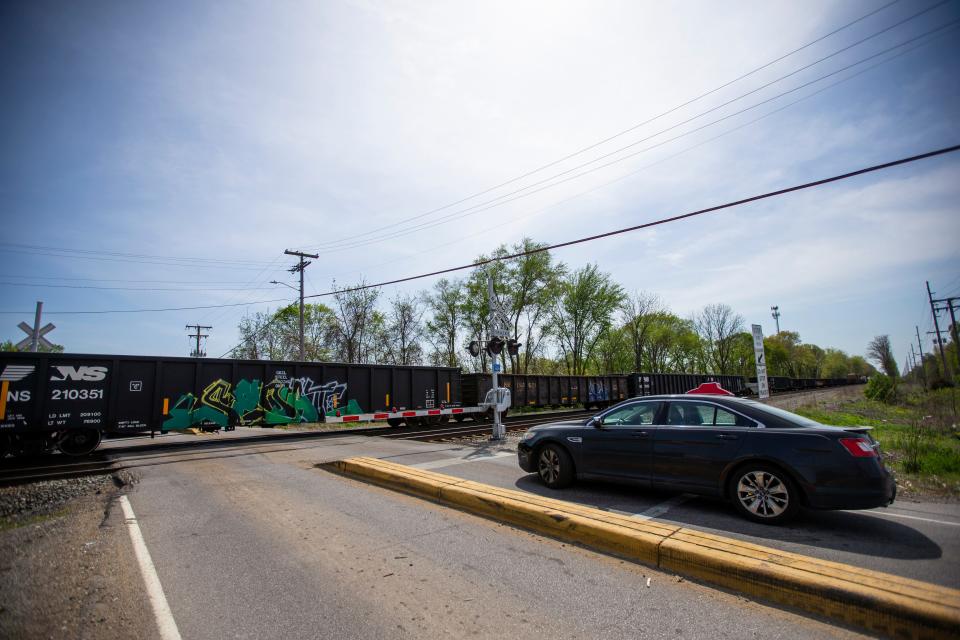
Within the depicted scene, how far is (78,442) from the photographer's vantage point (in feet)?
39.3

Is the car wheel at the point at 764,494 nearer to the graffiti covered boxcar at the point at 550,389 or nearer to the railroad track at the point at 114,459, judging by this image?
the railroad track at the point at 114,459

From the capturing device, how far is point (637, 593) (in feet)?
11.1

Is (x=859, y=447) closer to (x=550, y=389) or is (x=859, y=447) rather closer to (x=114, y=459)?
(x=114, y=459)

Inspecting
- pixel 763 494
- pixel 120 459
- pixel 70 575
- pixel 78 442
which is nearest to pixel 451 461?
pixel 763 494

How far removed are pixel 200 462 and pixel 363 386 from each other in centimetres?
806

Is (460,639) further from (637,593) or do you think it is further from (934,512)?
(934,512)

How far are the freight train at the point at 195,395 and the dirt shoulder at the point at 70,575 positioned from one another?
6612mm

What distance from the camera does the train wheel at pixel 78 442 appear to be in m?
11.8

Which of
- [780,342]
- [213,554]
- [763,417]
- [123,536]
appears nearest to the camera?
[213,554]

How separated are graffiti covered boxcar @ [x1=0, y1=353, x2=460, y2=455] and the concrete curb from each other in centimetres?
1189

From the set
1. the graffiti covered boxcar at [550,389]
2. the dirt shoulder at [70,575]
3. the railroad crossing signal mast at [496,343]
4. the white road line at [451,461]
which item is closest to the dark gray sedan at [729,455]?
the white road line at [451,461]

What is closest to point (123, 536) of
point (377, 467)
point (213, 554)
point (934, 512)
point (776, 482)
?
point (213, 554)

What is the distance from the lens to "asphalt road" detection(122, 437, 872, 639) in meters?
2.96

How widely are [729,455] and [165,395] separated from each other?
14583 millimetres
